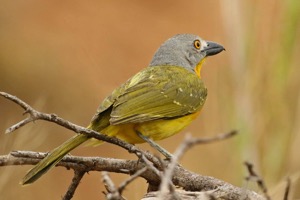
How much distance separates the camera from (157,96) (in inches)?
199

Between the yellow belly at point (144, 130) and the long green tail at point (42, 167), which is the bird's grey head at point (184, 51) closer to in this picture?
the yellow belly at point (144, 130)

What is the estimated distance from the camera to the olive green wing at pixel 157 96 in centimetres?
460

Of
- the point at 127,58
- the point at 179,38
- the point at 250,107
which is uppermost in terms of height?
the point at 127,58

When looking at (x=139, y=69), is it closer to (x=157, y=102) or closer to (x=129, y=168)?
(x=157, y=102)

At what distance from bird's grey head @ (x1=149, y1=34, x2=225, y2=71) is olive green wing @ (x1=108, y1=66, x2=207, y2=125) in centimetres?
21

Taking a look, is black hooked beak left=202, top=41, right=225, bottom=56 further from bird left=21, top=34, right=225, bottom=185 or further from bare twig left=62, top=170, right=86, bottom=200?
bare twig left=62, top=170, right=86, bottom=200

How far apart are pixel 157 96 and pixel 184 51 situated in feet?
2.75

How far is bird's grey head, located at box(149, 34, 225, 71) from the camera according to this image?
18.9 feet

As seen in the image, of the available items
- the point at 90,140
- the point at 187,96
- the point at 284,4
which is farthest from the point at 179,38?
the point at 90,140

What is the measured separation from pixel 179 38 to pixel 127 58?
6.10 meters

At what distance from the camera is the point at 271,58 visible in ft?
15.9

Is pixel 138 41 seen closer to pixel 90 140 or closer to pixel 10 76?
pixel 10 76

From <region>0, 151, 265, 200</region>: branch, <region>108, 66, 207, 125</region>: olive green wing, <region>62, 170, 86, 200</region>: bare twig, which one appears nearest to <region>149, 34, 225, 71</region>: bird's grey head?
<region>108, 66, 207, 125</region>: olive green wing

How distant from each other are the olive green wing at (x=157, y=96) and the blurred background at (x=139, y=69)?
162 millimetres
